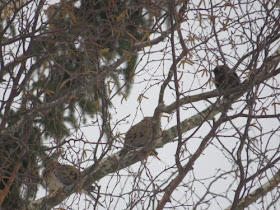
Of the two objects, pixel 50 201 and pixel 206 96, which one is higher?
pixel 206 96

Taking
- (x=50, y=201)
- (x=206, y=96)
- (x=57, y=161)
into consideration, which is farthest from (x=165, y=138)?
(x=57, y=161)

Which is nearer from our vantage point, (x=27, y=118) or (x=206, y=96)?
(x=27, y=118)

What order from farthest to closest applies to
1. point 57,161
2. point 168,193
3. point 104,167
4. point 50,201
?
1. point 104,167
2. point 50,201
3. point 57,161
4. point 168,193

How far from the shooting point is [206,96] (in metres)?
4.40

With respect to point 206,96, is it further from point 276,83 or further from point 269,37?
point 269,37

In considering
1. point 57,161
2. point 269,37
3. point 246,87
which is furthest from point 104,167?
point 269,37

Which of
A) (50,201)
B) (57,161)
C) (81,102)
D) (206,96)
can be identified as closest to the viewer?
(57,161)

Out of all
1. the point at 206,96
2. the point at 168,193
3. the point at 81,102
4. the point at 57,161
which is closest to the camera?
the point at 168,193

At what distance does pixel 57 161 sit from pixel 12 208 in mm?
1393

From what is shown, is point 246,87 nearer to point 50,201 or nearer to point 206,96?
point 206,96

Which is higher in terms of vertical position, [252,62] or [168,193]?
[252,62]

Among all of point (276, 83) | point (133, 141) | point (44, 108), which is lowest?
point (44, 108)

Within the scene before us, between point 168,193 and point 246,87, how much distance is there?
1.17 m

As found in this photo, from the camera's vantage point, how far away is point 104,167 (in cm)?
514
